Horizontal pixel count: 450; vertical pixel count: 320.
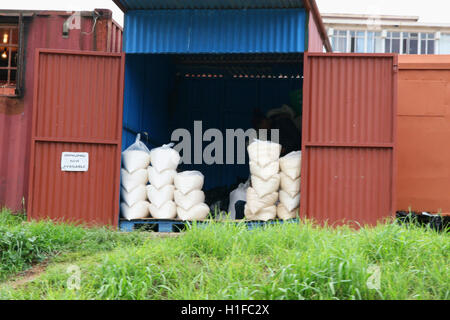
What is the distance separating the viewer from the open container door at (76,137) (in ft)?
28.4

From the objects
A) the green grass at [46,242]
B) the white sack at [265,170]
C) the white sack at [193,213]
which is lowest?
the green grass at [46,242]

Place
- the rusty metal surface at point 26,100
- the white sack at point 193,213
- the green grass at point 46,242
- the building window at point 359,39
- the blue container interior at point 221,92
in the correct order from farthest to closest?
the building window at point 359,39 < the blue container interior at point 221,92 < the rusty metal surface at point 26,100 < the white sack at point 193,213 < the green grass at point 46,242

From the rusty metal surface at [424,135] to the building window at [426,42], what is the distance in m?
35.4

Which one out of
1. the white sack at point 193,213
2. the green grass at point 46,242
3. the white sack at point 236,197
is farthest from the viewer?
the white sack at point 236,197

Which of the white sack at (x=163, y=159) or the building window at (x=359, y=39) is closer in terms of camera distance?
the white sack at (x=163, y=159)

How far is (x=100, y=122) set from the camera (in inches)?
347

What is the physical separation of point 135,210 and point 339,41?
37.1 meters

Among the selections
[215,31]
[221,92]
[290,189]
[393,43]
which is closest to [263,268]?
[290,189]

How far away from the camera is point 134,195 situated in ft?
28.5

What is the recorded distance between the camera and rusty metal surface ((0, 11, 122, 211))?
10.1 m

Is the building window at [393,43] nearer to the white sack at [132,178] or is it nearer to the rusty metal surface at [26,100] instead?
the rusty metal surface at [26,100]

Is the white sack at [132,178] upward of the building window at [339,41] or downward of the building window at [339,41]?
downward

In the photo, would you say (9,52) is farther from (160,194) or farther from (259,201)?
(259,201)

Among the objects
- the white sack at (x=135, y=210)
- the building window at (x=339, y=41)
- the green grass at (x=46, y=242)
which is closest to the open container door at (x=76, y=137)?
the white sack at (x=135, y=210)
